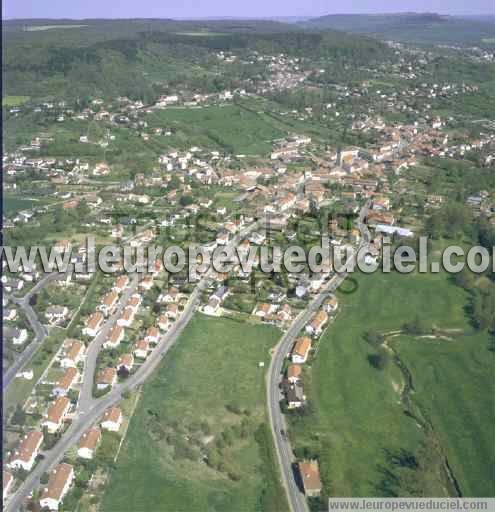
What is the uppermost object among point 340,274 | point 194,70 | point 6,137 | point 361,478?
point 194,70

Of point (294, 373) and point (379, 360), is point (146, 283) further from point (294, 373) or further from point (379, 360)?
point (379, 360)

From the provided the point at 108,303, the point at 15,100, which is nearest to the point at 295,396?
the point at 108,303

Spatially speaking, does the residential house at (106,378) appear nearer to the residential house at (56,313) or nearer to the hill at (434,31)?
the residential house at (56,313)

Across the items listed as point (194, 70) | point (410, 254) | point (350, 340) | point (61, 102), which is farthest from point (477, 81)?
point (350, 340)

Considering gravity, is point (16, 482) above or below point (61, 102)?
below

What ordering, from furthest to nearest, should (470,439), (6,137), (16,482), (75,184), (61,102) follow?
(61,102), (6,137), (75,184), (470,439), (16,482)

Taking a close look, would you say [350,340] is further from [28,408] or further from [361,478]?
[28,408]

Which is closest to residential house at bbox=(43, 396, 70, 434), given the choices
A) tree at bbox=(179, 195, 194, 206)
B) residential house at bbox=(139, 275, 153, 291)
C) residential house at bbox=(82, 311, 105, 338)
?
residential house at bbox=(82, 311, 105, 338)
